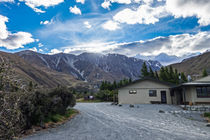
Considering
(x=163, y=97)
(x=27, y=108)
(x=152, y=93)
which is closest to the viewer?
(x=27, y=108)

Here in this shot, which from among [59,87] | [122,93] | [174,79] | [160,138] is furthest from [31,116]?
[174,79]

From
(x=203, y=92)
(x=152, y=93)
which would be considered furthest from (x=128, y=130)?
(x=152, y=93)

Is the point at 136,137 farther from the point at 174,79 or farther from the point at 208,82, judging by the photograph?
the point at 174,79

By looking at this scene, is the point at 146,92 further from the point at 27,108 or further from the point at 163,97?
the point at 27,108

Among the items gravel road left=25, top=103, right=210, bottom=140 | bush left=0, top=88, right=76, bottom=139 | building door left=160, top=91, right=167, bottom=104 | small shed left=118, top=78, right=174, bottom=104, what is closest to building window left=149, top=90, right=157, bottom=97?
small shed left=118, top=78, right=174, bottom=104

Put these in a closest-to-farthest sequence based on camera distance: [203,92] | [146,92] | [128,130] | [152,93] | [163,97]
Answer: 1. [128,130]
2. [203,92]
3. [163,97]
4. [152,93]
5. [146,92]

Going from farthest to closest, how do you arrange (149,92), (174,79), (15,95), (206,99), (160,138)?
(174,79)
(149,92)
(206,99)
(160,138)
(15,95)

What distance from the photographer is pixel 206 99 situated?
20.8 meters

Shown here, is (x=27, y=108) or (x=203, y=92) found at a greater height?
(x=203, y=92)

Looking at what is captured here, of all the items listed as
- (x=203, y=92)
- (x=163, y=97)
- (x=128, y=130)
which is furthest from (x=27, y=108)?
(x=163, y=97)

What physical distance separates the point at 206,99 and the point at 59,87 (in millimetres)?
19371

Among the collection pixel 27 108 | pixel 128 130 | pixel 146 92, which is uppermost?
pixel 146 92

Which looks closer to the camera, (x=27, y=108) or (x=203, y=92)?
(x=27, y=108)

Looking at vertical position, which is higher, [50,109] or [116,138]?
[50,109]
